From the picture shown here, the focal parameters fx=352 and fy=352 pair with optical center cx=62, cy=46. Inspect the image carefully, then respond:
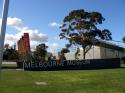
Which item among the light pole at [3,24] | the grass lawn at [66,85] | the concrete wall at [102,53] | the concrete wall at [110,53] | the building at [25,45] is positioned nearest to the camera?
the light pole at [3,24]

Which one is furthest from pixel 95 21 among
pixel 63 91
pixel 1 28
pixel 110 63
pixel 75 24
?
pixel 1 28

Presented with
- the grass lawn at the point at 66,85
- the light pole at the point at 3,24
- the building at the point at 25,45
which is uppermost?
the building at the point at 25,45

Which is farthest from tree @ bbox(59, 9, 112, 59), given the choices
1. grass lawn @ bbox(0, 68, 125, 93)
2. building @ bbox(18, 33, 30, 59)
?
grass lawn @ bbox(0, 68, 125, 93)

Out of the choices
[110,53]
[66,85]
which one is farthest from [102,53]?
[66,85]

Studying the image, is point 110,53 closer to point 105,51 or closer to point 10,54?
point 105,51

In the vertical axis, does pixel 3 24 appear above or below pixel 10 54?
below

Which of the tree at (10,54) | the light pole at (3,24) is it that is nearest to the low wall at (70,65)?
the light pole at (3,24)

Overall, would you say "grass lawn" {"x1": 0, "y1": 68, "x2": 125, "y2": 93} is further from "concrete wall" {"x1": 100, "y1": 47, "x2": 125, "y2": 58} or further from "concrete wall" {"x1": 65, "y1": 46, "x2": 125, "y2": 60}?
"concrete wall" {"x1": 100, "y1": 47, "x2": 125, "y2": 58}

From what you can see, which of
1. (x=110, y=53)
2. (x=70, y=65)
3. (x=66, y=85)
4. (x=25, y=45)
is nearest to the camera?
(x=66, y=85)

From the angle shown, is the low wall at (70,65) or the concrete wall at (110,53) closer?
the low wall at (70,65)

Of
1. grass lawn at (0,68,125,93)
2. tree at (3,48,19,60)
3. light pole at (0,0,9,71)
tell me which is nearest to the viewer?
light pole at (0,0,9,71)

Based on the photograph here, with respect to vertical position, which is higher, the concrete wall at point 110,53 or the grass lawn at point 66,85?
the concrete wall at point 110,53

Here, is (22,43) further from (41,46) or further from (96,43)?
(41,46)

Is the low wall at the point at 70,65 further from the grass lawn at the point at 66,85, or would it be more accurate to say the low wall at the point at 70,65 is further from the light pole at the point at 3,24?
the light pole at the point at 3,24
